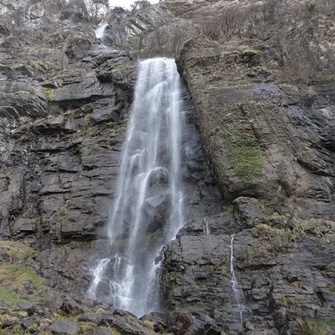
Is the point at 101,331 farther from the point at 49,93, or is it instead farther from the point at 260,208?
the point at 49,93

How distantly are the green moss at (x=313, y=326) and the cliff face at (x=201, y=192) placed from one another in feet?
0.14

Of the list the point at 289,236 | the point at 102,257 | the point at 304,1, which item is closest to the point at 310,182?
the point at 289,236

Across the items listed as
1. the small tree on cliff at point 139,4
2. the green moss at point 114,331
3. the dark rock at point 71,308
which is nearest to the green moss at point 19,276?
the dark rock at point 71,308

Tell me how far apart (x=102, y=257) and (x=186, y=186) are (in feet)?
17.0

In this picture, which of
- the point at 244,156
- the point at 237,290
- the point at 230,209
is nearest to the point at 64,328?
the point at 237,290

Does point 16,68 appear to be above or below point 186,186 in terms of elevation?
above

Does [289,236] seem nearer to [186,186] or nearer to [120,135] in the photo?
[186,186]

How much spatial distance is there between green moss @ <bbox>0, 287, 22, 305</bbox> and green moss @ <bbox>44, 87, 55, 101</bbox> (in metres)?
15.5

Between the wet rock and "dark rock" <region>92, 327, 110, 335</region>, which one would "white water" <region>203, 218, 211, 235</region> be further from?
the wet rock

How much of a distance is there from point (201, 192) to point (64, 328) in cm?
1012

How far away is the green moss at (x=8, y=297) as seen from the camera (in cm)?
1189

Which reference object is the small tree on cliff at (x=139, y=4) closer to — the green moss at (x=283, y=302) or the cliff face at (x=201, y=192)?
the cliff face at (x=201, y=192)

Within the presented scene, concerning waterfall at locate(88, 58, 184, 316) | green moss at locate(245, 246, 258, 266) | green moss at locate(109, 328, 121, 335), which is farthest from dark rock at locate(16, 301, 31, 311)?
green moss at locate(245, 246, 258, 266)

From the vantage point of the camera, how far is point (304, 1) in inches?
1250
